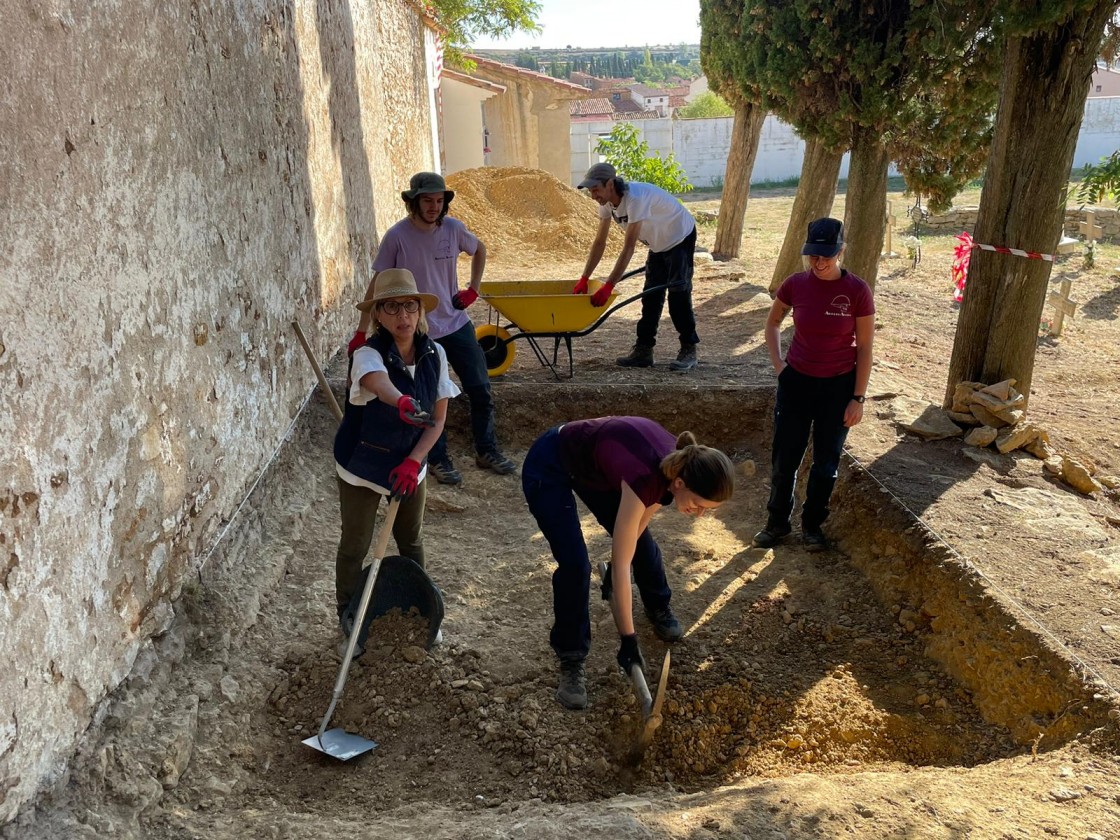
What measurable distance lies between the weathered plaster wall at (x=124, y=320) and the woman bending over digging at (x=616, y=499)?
1438 millimetres

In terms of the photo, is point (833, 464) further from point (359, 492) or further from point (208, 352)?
point (208, 352)

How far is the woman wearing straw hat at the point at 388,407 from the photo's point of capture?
3.42m

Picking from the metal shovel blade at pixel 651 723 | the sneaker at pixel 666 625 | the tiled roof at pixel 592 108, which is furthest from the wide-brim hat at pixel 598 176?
the tiled roof at pixel 592 108

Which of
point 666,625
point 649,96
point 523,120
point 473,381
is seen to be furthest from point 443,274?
point 649,96

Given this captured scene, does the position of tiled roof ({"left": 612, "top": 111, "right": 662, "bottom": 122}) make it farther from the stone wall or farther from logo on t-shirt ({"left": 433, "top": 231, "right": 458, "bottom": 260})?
logo on t-shirt ({"left": 433, "top": 231, "right": 458, "bottom": 260})

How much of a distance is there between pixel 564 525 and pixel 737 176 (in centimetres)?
1036

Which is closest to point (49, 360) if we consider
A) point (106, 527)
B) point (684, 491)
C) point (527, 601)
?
point (106, 527)

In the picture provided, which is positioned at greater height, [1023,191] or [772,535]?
[1023,191]

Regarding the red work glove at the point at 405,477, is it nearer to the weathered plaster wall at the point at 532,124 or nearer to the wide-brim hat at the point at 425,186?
the wide-brim hat at the point at 425,186

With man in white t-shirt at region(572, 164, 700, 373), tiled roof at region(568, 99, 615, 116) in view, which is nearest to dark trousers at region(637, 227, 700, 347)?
man in white t-shirt at region(572, 164, 700, 373)

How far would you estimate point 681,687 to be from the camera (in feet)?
12.2

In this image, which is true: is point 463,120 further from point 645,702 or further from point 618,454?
point 645,702

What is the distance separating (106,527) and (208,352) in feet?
3.80

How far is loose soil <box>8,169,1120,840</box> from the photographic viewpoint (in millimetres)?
2801
